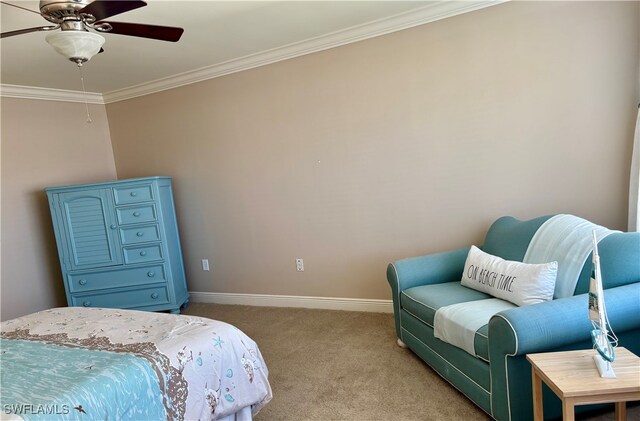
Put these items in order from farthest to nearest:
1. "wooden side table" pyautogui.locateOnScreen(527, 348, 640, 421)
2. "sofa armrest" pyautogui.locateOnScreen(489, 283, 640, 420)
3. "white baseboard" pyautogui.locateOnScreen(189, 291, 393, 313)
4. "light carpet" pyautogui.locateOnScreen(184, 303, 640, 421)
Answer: "white baseboard" pyautogui.locateOnScreen(189, 291, 393, 313)
"light carpet" pyautogui.locateOnScreen(184, 303, 640, 421)
"sofa armrest" pyautogui.locateOnScreen(489, 283, 640, 420)
"wooden side table" pyautogui.locateOnScreen(527, 348, 640, 421)

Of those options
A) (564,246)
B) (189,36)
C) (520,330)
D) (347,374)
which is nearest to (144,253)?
(189,36)

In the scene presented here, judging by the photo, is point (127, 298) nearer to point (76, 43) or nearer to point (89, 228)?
point (89, 228)

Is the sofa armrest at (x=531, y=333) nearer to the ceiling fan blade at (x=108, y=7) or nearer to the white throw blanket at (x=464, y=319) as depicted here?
the white throw blanket at (x=464, y=319)

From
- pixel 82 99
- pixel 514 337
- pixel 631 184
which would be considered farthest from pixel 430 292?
pixel 82 99

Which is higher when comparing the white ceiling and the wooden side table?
the white ceiling

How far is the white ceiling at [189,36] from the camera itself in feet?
7.99

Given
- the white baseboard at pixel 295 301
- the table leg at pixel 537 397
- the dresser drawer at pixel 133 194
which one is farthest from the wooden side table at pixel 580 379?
the dresser drawer at pixel 133 194

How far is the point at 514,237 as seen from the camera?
2.46 meters

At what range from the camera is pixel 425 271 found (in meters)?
2.62

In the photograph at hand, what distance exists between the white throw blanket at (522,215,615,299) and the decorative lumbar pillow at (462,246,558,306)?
0.07m

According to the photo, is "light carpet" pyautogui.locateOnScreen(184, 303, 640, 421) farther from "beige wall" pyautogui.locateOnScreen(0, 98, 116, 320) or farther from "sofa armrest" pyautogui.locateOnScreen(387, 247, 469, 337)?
"beige wall" pyautogui.locateOnScreen(0, 98, 116, 320)

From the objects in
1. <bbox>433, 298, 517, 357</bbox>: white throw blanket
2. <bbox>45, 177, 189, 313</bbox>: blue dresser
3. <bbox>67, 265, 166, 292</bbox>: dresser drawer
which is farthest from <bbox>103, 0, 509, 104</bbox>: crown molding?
<bbox>433, 298, 517, 357</bbox>: white throw blanket

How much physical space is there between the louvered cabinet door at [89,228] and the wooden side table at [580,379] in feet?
11.5

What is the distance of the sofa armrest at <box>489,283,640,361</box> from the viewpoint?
1.60m
